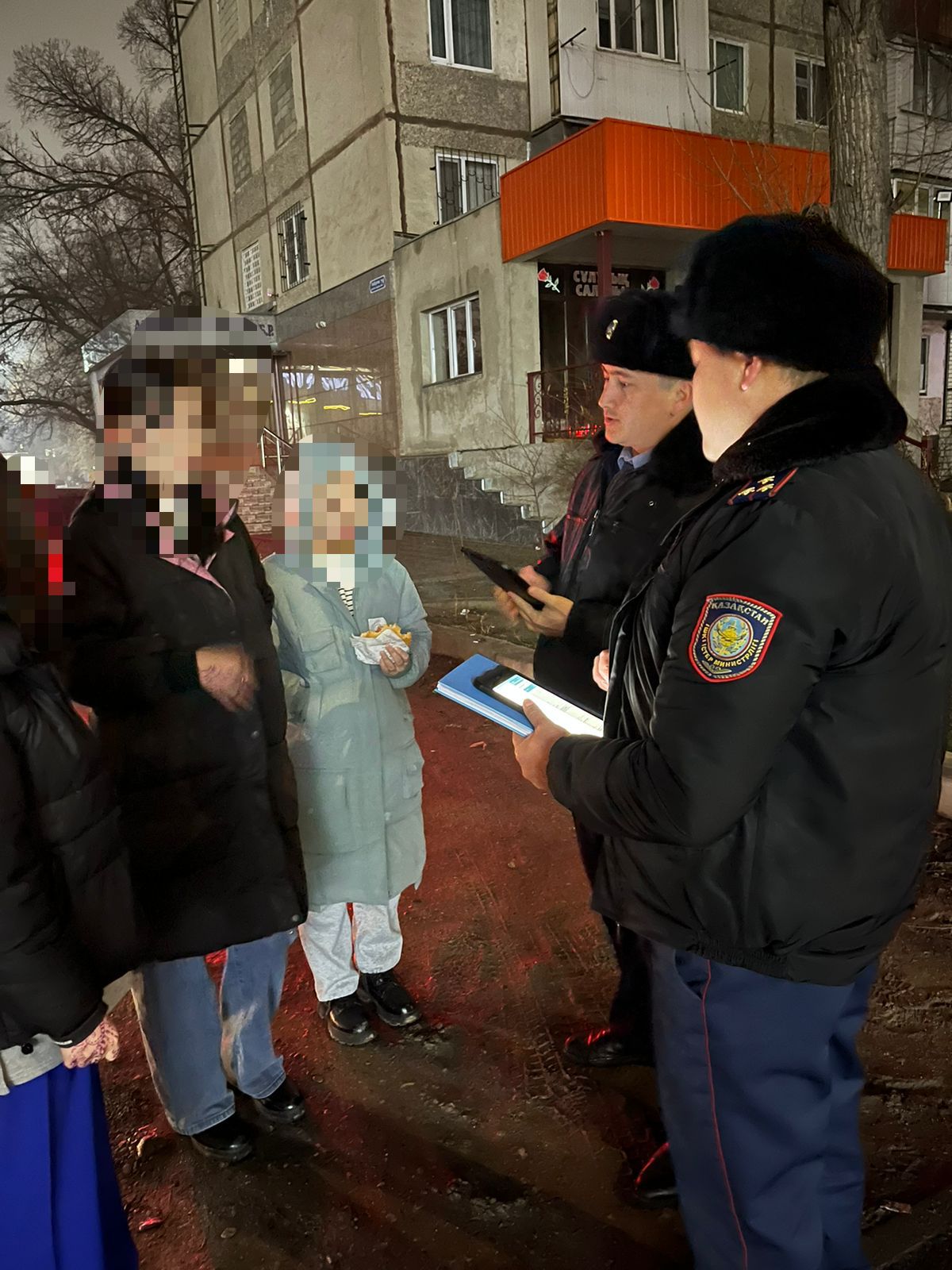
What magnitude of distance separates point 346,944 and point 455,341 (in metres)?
13.4

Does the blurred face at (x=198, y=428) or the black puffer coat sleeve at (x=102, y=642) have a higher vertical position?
the blurred face at (x=198, y=428)

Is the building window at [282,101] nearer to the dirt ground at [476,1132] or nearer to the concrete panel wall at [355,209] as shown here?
the concrete panel wall at [355,209]

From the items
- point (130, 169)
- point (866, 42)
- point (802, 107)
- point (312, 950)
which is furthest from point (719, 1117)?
point (802, 107)

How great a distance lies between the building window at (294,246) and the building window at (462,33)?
4.38m

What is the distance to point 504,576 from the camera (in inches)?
96.7

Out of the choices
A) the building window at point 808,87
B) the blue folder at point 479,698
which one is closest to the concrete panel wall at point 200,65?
the building window at point 808,87

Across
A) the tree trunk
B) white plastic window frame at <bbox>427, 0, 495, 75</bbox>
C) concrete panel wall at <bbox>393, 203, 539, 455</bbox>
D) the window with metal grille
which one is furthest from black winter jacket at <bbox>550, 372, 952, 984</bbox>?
the window with metal grille

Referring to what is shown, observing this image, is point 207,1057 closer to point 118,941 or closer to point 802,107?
point 118,941

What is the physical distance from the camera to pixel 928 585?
1.24 metres

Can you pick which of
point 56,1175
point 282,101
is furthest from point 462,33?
point 56,1175

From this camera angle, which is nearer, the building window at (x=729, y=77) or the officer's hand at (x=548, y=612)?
the officer's hand at (x=548, y=612)

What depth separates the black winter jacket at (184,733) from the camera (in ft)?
5.80

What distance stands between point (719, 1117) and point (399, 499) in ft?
5.28

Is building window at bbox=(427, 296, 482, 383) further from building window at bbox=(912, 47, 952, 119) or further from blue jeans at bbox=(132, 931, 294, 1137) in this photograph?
blue jeans at bbox=(132, 931, 294, 1137)
